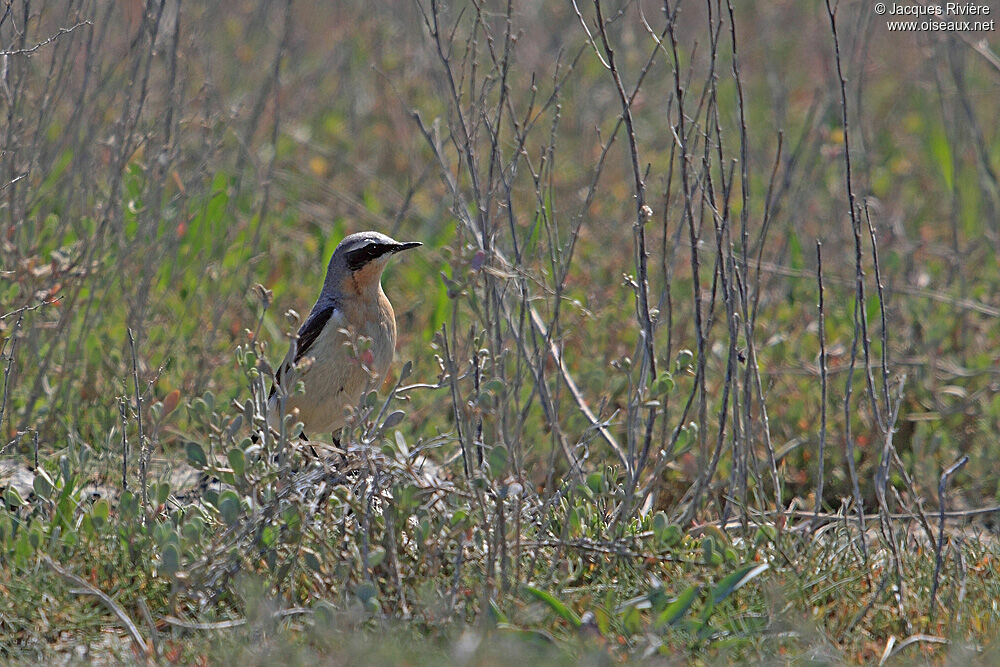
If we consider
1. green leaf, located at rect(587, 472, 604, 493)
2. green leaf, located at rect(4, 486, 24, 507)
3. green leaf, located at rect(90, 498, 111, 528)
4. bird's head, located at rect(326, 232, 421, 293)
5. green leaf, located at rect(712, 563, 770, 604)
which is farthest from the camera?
bird's head, located at rect(326, 232, 421, 293)

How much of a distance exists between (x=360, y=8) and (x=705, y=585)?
861 centimetres

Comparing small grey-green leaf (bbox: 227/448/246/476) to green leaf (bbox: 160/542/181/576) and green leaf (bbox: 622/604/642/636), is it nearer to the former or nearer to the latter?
green leaf (bbox: 160/542/181/576)

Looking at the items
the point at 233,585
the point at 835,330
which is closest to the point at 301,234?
the point at 835,330

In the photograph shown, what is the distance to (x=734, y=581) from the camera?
10.4 feet

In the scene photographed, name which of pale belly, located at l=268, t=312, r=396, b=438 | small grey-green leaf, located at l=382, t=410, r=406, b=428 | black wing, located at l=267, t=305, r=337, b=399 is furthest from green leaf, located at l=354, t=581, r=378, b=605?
black wing, located at l=267, t=305, r=337, b=399

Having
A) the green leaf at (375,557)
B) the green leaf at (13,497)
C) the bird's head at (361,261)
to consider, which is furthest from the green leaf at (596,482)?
the green leaf at (13,497)

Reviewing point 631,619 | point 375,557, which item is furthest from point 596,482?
point 375,557

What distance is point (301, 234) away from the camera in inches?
298

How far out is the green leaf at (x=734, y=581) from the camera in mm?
3143

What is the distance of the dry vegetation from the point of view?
323 cm

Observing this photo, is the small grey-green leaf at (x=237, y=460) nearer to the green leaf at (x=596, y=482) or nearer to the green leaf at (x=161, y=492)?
the green leaf at (x=161, y=492)

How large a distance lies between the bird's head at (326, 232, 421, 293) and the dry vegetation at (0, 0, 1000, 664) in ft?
1.39

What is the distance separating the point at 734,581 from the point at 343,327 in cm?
220

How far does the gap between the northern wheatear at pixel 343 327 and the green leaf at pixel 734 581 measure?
2.06m
